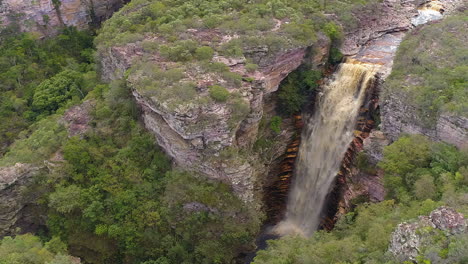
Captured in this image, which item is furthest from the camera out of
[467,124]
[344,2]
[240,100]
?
[344,2]

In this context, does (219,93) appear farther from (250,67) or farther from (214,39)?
(214,39)

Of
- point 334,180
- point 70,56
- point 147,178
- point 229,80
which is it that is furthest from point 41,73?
point 334,180

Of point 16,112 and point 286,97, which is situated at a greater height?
point 286,97

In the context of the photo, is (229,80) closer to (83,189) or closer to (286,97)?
(286,97)

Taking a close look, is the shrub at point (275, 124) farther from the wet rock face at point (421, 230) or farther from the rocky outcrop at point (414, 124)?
the wet rock face at point (421, 230)

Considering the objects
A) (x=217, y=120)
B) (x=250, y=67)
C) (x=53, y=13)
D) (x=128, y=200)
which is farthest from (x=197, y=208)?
(x=53, y=13)
